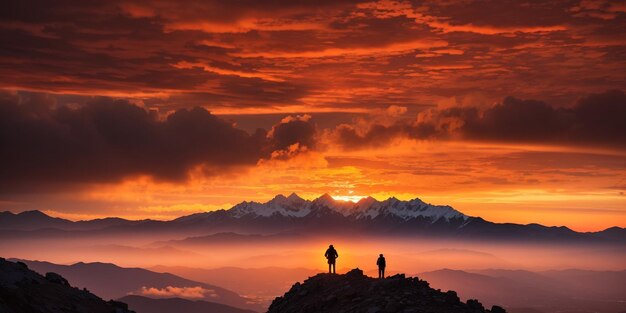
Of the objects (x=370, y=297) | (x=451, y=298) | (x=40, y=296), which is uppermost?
(x=40, y=296)

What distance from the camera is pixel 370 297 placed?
62688 millimetres

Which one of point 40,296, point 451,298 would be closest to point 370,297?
point 451,298

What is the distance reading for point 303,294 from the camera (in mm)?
73188

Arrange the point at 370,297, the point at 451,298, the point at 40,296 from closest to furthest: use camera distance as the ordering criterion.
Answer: the point at 451,298
the point at 370,297
the point at 40,296

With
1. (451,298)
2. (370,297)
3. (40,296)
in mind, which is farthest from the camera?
(40,296)

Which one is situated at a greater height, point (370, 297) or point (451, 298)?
point (370, 297)

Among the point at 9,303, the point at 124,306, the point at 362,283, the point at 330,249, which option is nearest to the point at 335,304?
the point at 362,283

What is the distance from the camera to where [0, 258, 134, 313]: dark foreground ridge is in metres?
61.2

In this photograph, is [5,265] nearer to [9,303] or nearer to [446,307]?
[9,303]

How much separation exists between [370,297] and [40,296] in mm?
32357

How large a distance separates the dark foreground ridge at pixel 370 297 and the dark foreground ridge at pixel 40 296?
64.6 feet

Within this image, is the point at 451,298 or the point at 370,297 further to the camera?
the point at 370,297

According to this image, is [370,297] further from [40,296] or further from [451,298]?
[40,296]

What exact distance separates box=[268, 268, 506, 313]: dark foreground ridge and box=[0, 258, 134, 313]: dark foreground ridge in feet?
64.6
